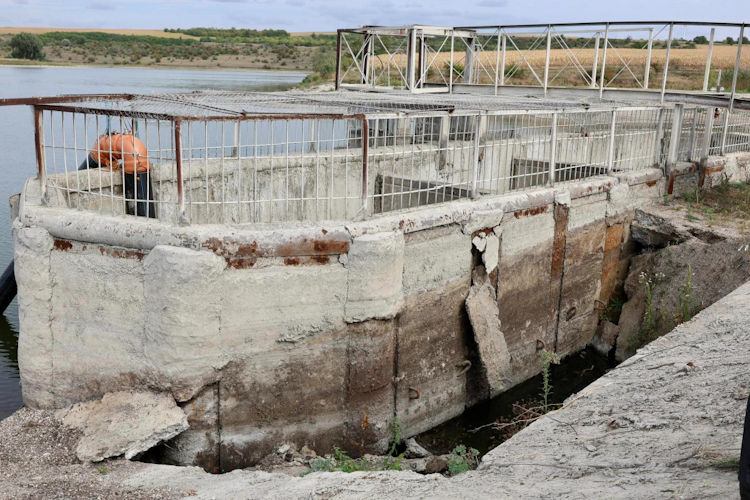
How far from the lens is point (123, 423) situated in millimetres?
6320

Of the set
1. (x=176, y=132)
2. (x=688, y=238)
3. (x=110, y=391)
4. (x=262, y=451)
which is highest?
(x=176, y=132)

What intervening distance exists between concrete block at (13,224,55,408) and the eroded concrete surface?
0.32 meters

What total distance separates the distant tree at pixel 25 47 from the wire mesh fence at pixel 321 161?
61.7 m

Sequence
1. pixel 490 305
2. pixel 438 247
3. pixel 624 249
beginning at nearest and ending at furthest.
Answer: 1. pixel 438 247
2. pixel 490 305
3. pixel 624 249

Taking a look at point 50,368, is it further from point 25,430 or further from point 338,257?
point 338,257

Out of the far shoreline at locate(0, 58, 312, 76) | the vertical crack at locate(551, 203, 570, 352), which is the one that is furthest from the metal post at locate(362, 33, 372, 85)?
the far shoreline at locate(0, 58, 312, 76)

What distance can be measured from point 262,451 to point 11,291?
5323 mm

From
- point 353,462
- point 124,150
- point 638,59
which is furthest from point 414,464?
point 638,59

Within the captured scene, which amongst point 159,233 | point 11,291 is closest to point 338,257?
point 159,233

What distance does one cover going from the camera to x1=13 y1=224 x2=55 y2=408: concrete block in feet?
22.1

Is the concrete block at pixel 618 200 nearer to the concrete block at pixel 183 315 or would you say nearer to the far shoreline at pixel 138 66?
the concrete block at pixel 183 315

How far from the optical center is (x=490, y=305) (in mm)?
8617

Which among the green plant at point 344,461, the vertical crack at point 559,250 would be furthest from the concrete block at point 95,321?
the vertical crack at point 559,250

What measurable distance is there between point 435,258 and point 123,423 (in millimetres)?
3574
